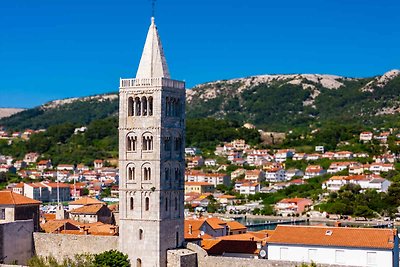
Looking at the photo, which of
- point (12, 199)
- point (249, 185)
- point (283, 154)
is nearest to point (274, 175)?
point (249, 185)

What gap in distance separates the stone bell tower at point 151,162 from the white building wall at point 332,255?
3.99 m

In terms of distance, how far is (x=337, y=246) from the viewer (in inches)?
1172

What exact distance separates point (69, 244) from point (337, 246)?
1060cm

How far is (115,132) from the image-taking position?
476 feet

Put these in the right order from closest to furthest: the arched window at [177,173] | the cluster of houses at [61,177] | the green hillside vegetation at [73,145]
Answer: the arched window at [177,173] < the cluster of houses at [61,177] < the green hillside vegetation at [73,145]

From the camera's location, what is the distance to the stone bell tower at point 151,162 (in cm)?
2962

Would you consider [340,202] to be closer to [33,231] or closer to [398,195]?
[398,195]

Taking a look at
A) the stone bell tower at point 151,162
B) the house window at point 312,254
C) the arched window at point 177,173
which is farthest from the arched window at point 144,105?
the house window at point 312,254

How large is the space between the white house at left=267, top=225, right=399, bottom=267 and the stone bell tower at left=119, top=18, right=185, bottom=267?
4138mm

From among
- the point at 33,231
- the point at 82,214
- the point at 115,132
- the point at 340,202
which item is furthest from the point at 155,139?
the point at 115,132

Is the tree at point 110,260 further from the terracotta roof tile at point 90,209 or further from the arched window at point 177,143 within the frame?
the terracotta roof tile at point 90,209

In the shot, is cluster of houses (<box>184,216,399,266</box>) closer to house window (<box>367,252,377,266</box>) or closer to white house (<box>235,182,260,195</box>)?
house window (<box>367,252,377,266</box>)

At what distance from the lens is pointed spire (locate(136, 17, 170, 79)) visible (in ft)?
98.9

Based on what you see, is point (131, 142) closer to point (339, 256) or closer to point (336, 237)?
point (336, 237)
